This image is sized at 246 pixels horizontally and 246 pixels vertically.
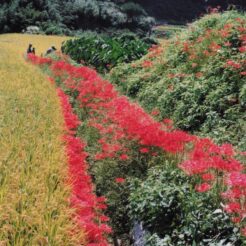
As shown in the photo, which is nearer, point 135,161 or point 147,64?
point 135,161

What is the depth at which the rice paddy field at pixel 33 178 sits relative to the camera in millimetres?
4371

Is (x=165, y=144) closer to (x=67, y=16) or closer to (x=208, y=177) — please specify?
(x=208, y=177)

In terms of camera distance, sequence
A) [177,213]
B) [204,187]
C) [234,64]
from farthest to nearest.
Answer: [234,64], [177,213], [204,187]

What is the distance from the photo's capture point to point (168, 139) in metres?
6.62

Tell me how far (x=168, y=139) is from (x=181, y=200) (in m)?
1.59

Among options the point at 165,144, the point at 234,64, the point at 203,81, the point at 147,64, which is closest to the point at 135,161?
the point at 165,144

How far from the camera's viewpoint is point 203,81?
10.9m

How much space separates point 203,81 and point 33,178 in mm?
6422

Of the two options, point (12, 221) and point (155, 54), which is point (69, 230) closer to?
point (12, 221)

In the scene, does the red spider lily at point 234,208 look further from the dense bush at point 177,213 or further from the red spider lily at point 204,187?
the red spider lily at point 204,187

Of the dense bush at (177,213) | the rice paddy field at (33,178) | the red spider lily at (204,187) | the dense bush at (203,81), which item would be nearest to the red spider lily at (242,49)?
the dense bush at (203,81)

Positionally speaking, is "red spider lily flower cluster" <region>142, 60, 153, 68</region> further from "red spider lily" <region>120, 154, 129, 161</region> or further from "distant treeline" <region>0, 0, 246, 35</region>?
"distant treeline" <region>0, 0, 246, 35</region>

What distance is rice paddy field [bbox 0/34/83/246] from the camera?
4.37 m

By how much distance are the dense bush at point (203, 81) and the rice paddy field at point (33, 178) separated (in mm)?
2888
